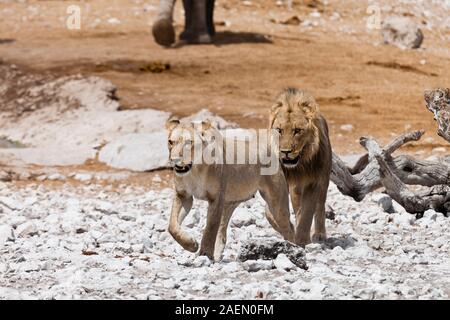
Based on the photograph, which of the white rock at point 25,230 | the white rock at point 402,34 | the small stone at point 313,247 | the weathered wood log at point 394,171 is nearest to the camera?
the small stone at point 313,247

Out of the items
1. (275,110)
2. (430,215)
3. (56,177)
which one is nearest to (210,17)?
(56,177)

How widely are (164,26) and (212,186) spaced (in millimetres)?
15542

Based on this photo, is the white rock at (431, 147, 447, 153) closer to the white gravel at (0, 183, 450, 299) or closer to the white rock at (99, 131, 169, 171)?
the white gravel at (0, 183, 450, 299)

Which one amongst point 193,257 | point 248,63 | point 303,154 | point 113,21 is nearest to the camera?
point 193,257

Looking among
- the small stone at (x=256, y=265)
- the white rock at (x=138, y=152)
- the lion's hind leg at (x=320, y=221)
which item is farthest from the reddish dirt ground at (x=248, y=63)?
the small stone at (x=256, y=265)

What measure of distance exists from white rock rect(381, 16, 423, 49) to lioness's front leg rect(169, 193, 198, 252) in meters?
17.3

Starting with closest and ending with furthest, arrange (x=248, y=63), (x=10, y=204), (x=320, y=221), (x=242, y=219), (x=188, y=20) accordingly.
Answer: (x=320, y=221), (x=242, y=219), (x=10, y=204), (x=248, y=63), (x=188, y=20)

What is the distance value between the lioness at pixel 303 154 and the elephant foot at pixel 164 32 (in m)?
14.3

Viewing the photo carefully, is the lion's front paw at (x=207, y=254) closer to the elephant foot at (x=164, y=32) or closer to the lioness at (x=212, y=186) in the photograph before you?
the lioness at (x=212, y=186)

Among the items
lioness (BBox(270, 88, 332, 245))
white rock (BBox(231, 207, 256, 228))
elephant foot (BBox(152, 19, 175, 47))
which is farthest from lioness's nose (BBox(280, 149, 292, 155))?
elephant foot (BBox(152, 19, 175, 47))

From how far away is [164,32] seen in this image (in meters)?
23.8

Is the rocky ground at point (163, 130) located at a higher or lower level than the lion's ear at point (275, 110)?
lower

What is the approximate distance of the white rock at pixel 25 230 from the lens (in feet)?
34.2

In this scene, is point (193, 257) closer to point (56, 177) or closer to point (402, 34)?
point (56, 177)
